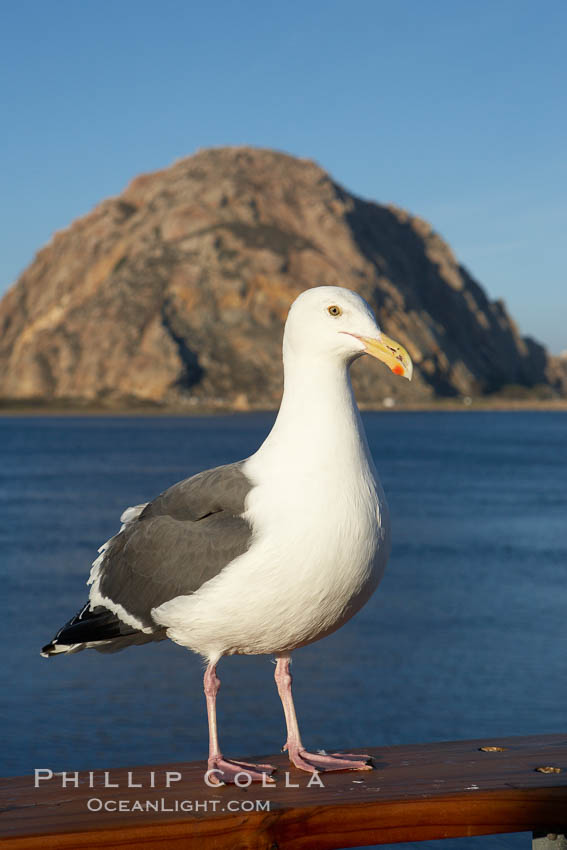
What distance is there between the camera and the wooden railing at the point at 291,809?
9.99 ft

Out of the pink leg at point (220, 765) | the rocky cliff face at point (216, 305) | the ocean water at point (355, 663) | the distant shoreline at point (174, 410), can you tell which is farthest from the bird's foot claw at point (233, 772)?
the distant shoreline at point (174, 410)

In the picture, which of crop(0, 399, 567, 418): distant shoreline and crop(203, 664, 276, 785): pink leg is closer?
crop(203, 664, 276, 785): pink leg

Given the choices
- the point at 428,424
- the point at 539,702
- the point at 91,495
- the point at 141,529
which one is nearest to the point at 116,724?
the point at 539,702

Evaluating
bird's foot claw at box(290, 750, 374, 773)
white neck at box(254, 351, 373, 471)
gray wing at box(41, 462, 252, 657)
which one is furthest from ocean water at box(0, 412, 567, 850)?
white neck at box(254, 351, 373, 471)

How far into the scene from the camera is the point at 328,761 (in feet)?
12.6

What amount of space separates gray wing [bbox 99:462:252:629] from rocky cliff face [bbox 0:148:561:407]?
515 ft

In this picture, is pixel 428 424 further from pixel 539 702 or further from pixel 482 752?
pixel 482 752

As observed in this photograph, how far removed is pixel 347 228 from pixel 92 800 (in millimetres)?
189388

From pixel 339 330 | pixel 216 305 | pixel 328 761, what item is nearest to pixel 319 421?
pixel 339 330

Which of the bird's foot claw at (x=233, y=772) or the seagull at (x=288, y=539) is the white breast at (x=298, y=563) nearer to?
the seagull at (x=288, y=539)

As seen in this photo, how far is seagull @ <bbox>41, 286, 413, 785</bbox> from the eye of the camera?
11.7 feet

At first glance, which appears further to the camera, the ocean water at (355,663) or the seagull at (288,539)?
the ocean water at (355,663)

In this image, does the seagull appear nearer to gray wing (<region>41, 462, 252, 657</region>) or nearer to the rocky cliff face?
gray wing (<region>41, 462, 252, 657</region>)

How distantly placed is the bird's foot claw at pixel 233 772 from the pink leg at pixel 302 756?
159mm
